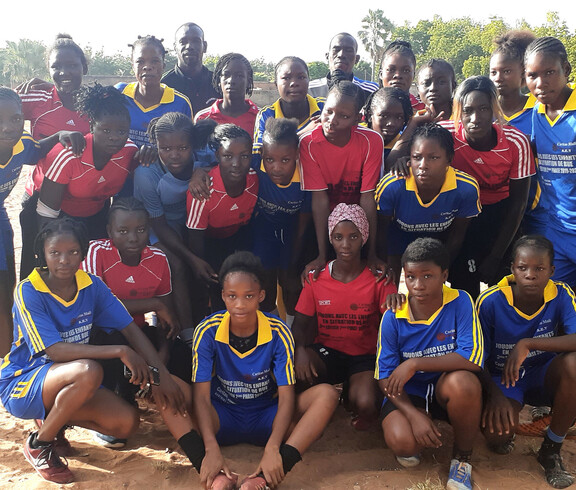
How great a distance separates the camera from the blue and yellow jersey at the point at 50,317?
312 centimetres

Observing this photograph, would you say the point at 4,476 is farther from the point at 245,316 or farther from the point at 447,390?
Answer: the point at 447,390

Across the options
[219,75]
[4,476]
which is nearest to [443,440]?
[4,476]

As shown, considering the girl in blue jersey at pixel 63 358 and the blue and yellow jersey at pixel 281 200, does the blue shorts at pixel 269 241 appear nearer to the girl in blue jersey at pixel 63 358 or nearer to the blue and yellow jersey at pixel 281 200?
the blue and yellow jersey at pixel 281 200

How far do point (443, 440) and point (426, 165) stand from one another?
1.73 metres

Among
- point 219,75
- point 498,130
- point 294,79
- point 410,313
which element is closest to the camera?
point 410,313

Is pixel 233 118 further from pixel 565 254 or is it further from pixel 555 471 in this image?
pixel 555 471

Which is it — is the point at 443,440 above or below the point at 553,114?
below

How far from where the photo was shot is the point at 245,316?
3258mm

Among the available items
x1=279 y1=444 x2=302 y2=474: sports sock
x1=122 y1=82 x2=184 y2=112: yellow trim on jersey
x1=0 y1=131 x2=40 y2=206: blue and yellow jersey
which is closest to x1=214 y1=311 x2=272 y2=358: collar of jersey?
x1=279 y1=444 x2=302 y2=474: sports sock

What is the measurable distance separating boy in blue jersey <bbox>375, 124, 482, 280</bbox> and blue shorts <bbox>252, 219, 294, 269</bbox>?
81 cm

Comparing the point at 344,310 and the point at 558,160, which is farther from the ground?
the point at 558,160

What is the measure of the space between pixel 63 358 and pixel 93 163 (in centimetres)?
153

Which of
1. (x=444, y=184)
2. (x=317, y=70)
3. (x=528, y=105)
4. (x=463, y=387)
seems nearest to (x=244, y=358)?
(x=463, y=387)

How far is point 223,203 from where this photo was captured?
13.5 ft
